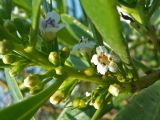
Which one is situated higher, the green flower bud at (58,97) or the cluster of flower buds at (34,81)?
the cluster of flower buds at (34,81)

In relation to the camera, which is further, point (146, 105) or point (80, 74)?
point (80, 74)

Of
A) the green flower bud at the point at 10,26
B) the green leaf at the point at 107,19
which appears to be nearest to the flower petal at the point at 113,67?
the green leaf at the point at 107,19

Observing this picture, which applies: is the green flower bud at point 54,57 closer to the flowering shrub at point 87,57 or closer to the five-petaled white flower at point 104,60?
the flowering shrub at point 87,57

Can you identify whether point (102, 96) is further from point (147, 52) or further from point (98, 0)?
point (147, 52)

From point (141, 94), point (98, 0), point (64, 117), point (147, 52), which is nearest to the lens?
point (98, 0)

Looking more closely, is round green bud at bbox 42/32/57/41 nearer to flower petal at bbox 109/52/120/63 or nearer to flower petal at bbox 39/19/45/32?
flower petal at bbox 39/19/45/32

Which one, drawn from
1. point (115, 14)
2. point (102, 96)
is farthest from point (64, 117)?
point (115, 14)

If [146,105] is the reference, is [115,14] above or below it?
above
